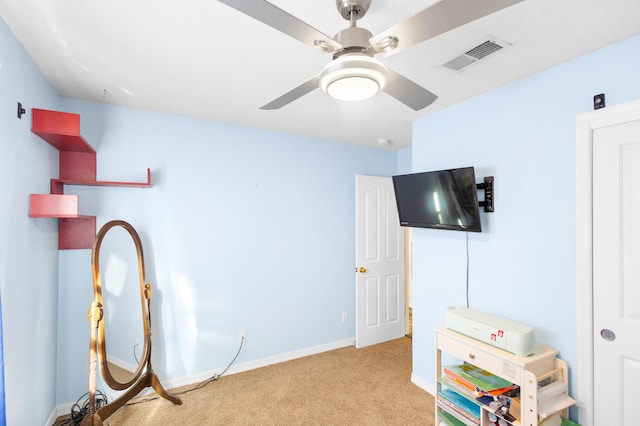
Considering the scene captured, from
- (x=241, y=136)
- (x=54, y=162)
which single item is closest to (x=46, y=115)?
(x=54, y=162)

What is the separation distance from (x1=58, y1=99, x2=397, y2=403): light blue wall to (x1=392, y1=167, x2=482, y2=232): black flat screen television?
1154 millimetres

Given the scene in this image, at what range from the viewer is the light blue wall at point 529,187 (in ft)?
5.76

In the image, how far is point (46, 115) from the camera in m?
1.81

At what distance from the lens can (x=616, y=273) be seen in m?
1.60

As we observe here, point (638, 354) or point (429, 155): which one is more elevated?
point (429, 155)

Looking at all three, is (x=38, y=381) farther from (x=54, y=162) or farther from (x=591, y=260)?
(x=591, y=260)

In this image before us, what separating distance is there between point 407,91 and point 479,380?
5.95 feet

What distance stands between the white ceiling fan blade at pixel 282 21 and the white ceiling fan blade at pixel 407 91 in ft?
0.82

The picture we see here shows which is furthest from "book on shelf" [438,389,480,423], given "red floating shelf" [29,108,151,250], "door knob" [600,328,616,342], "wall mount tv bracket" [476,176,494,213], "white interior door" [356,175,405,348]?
"red floating shelf" [29,108,151,250]

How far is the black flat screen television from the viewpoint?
6.86 feet

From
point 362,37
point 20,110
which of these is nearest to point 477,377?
point 362,37

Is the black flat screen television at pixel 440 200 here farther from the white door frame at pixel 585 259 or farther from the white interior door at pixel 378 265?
the white interior door at pixel 378 265

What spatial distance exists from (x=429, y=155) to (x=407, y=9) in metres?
1.55

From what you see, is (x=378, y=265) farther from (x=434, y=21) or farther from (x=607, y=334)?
(x=434, y=21)
